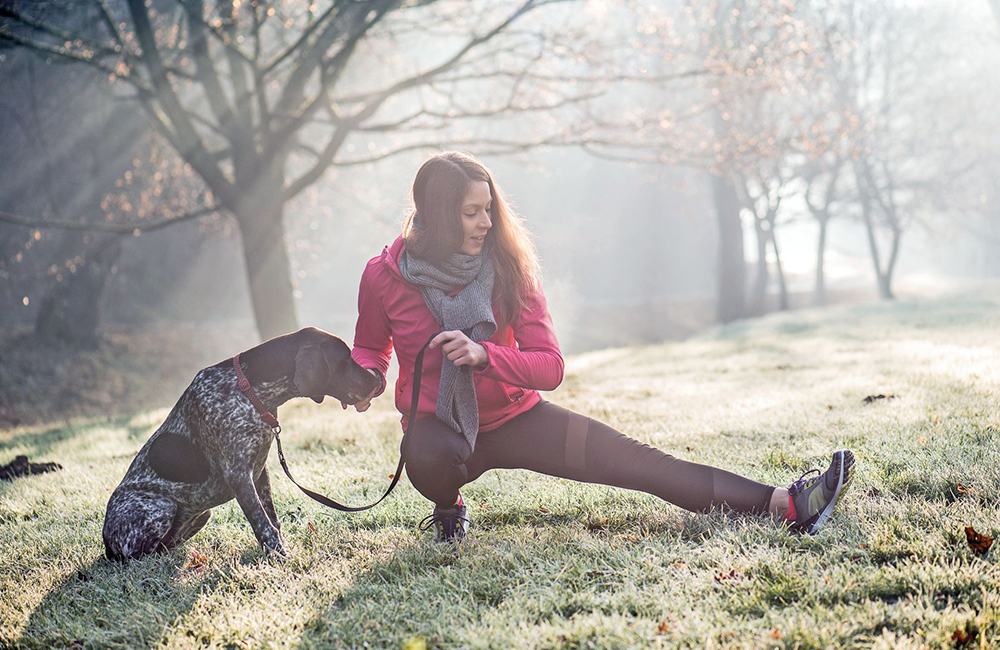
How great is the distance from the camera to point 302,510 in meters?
3.65

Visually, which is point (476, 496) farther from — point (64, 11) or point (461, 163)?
point (64, 11)

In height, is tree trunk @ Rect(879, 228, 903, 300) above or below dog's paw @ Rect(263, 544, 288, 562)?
above

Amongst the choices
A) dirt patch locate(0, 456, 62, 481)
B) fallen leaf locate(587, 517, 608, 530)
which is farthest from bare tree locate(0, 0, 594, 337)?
fallen leaf locate(587, 517, 608, 530)

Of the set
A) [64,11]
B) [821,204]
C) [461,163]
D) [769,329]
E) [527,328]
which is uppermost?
[64,11]

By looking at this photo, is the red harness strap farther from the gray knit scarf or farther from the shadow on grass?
the gray knit scarf

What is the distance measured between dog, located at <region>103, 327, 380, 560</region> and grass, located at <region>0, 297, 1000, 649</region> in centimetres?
15

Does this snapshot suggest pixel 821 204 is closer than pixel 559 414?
No

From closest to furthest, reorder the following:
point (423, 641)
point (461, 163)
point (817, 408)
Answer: point (423, 641), point (461, 163), point (817, 408)

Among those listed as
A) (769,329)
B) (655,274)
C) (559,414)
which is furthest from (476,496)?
(655,274)

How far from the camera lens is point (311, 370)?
3.12 m

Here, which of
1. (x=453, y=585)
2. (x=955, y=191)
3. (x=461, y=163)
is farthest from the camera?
(x=955, y=191)

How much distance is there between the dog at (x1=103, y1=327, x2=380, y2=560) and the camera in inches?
120

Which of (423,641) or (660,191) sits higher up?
(660,191)

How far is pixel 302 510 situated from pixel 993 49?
32.4 metres
